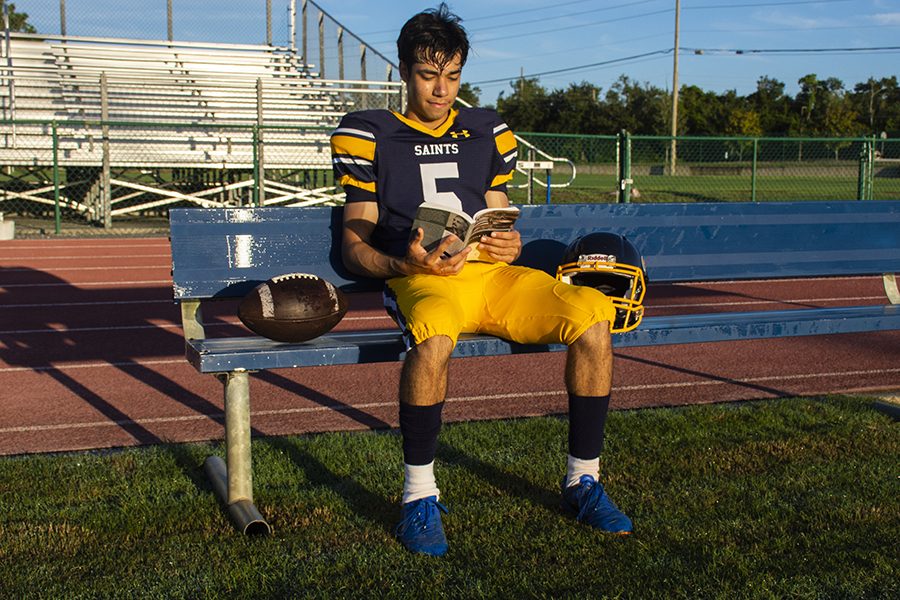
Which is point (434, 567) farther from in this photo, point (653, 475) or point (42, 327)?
point (42, 327)

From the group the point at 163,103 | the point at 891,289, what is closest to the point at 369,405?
the point at 891,289

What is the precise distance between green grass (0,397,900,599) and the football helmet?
653 millimetres

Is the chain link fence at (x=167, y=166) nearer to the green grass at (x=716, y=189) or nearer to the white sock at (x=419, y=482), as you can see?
the green grass at (x=716, y=189)

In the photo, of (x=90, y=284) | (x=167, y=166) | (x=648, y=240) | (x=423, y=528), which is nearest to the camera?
(x=423, y=528)

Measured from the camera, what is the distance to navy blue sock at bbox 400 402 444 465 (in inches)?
124

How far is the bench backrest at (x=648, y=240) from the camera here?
150 inches

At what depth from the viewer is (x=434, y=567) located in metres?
2.96

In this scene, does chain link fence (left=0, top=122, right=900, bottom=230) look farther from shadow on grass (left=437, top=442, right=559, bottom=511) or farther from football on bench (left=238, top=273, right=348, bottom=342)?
football on bench (left=238, top=273, right=348, bottom=342)

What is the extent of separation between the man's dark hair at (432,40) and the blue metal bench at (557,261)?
73cm

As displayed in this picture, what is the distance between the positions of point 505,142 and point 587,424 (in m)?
1.26

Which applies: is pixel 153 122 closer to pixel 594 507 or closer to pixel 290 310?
pixel 290 310

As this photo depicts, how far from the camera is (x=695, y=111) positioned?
64.6 meters

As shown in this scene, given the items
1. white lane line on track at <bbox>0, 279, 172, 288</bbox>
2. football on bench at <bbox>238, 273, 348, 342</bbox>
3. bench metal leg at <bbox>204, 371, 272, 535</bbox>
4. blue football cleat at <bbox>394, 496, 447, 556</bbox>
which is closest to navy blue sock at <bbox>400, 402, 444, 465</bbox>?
blue football cleat at <bbox>394, 496, 447, 556</bbox>

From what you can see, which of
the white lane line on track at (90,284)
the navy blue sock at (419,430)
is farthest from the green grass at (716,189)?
the navy blue sock at (419,430)
